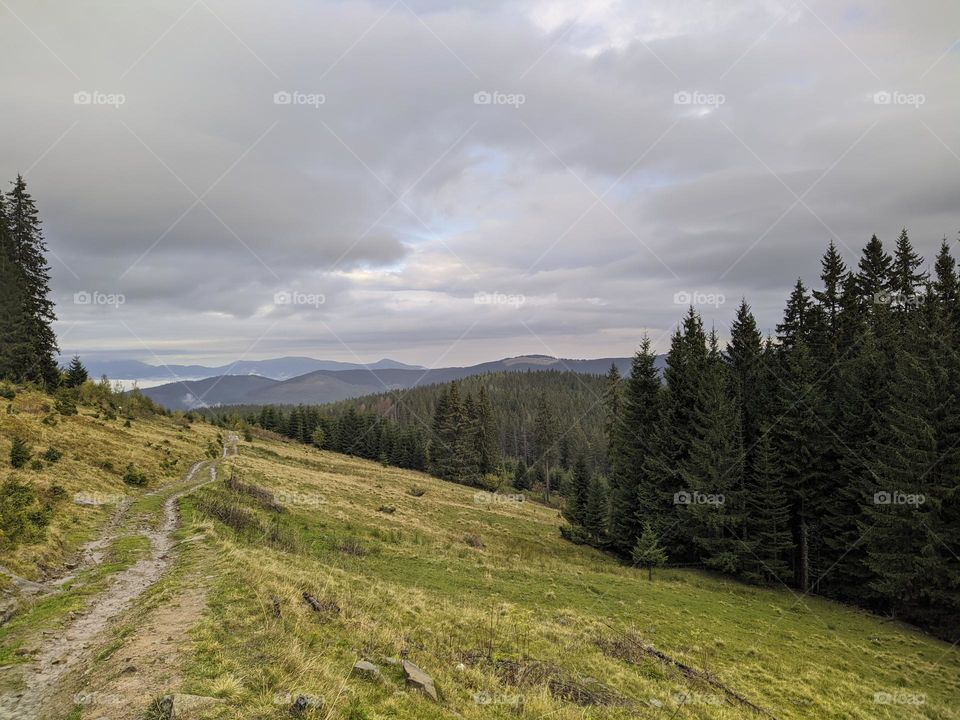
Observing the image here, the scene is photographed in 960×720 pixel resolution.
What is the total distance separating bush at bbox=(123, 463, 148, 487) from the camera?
25.7 metres

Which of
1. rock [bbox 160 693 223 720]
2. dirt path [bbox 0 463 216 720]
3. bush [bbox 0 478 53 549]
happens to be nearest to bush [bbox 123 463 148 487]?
bush [bbox 0 478 53 549]

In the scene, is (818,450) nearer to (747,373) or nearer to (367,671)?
(747,373)

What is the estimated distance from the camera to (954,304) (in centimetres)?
2881

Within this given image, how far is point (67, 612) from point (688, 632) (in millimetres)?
20385

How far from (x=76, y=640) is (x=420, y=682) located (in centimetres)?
723

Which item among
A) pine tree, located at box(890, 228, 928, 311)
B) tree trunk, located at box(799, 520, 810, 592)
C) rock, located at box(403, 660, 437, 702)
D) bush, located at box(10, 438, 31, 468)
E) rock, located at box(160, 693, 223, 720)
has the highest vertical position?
pine tree, located at box(890, 228, 928, 311)

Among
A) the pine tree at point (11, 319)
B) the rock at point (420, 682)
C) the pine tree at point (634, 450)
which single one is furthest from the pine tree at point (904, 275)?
the pine tree at point (11, 319)

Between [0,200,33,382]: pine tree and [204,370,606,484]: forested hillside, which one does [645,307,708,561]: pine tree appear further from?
[0,200,33,382]: pine tree

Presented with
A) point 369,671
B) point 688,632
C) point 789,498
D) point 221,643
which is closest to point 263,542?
point 221,643

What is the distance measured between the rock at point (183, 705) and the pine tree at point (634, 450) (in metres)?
33.5

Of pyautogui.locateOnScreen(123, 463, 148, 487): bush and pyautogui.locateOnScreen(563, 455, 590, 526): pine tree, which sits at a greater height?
pyautogui.locateOnScreen(123, 463, 148, 487): bush

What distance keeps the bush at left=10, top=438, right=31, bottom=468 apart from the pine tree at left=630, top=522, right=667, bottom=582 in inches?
1281

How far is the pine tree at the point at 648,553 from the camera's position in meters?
28.1

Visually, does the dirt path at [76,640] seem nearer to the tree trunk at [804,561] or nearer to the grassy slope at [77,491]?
the grassy slope at [77,491]
